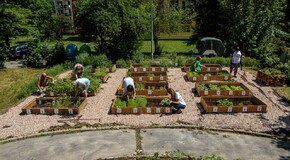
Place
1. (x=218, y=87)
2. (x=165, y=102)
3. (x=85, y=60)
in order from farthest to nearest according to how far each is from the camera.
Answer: (x=85, y=60) → (x=218, y=87) → (x=165, y=102)

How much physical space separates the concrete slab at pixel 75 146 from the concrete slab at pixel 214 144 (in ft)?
A: 2.11

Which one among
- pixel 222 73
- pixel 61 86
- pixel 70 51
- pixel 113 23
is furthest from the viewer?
pixel 70 51

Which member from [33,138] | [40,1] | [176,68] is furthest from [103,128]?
[40,1]

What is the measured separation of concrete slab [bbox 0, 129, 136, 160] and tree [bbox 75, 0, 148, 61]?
42.9ft

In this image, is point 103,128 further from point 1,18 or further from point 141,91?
point 1,18

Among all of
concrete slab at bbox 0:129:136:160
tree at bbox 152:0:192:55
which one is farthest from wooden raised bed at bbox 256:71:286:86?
tree at bbox 152:0:192:55

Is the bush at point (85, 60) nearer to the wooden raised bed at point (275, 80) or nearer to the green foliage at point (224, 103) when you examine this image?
the green foliage at point (224, 103)

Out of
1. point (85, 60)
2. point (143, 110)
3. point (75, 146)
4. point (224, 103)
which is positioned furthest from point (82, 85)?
point (85, 60)

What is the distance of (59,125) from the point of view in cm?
969

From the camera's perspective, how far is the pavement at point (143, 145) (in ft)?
25.1

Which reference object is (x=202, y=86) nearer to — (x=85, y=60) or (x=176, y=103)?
(x=176, y=103)

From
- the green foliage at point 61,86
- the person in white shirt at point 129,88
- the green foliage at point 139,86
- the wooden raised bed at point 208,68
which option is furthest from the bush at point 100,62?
the person in white shirt at point 129,88

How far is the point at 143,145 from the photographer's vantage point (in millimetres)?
8164

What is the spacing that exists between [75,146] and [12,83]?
10960 mm
